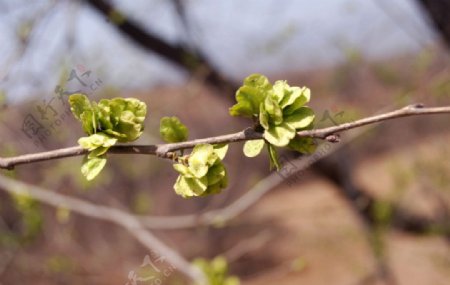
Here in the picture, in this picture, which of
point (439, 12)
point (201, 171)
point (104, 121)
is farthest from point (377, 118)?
point (439, 12)

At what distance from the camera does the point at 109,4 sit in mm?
2566

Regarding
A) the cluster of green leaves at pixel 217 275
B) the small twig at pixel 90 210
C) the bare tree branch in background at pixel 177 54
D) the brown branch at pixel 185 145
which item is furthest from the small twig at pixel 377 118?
the bare tree branch in background at pixel 177 54

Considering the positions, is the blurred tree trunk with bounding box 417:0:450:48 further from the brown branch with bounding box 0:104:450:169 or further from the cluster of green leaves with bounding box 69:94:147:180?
the cluster of green leaves with bounding box 69:94:147:180

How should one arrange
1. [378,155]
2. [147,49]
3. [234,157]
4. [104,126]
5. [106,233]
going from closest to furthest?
[104,126]
[147,49]
[234,157]
[106,233]
[378,155]

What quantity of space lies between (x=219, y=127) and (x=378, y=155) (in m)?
3.90

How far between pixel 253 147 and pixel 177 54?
2.21m

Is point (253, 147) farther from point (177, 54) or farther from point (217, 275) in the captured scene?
point (177, 54)

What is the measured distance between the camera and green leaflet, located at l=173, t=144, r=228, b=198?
0.61 metres

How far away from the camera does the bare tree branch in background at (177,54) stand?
8.71 ft

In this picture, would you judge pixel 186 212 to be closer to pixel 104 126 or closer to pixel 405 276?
pixel 405 276

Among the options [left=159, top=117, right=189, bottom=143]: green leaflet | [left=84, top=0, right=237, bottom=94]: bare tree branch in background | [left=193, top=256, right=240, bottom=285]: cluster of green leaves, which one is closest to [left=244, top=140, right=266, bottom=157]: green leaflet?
[left=159, top=117, right=189, bottom=143]: green leaflet

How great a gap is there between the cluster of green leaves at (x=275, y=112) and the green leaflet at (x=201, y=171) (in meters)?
0.04

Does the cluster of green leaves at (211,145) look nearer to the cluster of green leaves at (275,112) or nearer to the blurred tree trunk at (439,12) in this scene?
the cluster of green leaves at (275,112)

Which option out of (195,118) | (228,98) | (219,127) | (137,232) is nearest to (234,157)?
(195,118)
